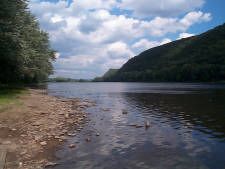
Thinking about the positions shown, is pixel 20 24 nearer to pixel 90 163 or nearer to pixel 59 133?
pixel 59 133

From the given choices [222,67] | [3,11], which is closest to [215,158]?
[3,11]

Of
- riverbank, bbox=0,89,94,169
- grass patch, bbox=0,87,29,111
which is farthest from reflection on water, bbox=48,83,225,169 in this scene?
grass patch, bbox=0,87,29,111

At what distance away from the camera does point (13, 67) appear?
29844 millimetres

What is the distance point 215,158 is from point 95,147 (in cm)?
601

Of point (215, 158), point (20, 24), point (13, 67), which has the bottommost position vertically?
point (215, 158)

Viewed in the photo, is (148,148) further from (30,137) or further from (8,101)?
(8,101)

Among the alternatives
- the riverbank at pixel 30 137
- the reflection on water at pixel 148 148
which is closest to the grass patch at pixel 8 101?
the riverbank at pixel 30 137

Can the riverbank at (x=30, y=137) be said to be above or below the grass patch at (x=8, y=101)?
below

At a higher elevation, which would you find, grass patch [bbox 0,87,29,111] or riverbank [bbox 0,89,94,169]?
grass patch [bbox 0,87,29,111]

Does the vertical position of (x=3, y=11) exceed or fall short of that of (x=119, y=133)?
it exceeds it

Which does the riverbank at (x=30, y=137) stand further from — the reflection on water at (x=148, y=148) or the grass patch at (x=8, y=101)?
the grass patch at (x=8, y=101)

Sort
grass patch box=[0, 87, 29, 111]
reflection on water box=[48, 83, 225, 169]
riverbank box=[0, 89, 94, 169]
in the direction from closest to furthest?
riverbank box=[0, 89, 94, 169], reflection on water box=[48, 83, 225, 169], grass patch box=[0, 87, 29, 111]

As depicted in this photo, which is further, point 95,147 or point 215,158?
point 95,147

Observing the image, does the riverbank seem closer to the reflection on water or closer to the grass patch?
the reflection on water
